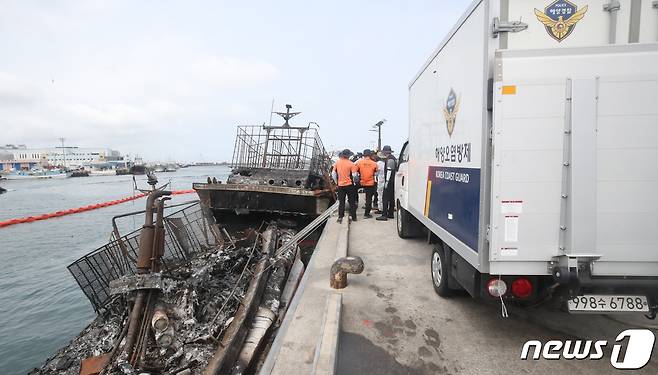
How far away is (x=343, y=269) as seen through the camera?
4.39m

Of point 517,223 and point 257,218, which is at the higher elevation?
point 517,223

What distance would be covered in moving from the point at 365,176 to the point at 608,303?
19.4 ft

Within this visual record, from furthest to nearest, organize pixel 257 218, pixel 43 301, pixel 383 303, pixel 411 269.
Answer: pixel 257 218
pixel 43 301
pixel 411 269
pixel 383 303

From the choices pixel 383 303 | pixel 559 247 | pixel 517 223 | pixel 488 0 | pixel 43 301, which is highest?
pixel 488 0

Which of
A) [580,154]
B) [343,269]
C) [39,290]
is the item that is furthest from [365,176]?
[39,290]

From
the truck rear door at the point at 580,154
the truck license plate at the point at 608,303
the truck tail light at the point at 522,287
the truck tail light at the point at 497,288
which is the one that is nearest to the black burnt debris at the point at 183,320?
the truck tail light at the point at 497,288

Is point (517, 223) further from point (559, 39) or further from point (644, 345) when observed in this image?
point (644, 345)

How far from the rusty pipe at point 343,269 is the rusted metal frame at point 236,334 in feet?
4.34

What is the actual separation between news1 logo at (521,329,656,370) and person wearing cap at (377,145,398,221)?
531 centimetres

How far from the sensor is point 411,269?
523 centimetres

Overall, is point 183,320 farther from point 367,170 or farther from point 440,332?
point 367,170

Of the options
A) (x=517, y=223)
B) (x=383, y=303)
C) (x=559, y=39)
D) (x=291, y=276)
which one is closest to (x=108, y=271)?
(x=291, y=276)

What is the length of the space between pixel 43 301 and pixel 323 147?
1005 centimetres

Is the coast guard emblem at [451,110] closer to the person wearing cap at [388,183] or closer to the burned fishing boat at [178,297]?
the burned fishing boat at [178,297]
